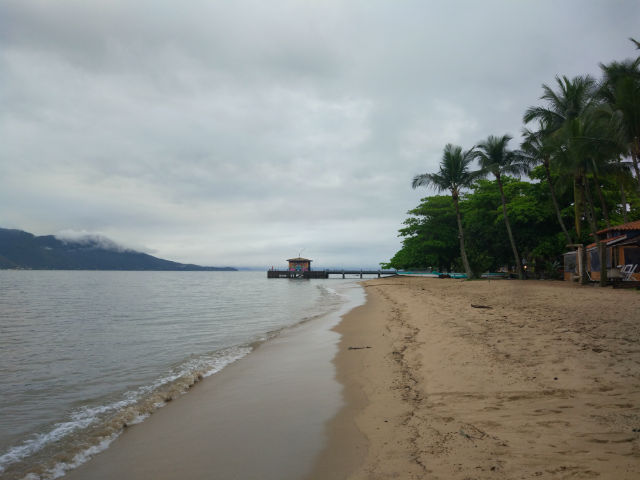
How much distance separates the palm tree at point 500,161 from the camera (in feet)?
96.0

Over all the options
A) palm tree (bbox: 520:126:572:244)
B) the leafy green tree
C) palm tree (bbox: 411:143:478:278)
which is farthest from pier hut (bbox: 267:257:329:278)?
palm tree (bbox: 520:126:572:244)

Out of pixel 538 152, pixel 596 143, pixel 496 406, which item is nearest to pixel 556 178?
pixel 538 152

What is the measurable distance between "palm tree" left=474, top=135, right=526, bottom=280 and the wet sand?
90.9 ft

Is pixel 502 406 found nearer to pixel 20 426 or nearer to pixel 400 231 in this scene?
pixel 20 426

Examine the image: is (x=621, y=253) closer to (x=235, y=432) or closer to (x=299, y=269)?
(x=235, y=432)

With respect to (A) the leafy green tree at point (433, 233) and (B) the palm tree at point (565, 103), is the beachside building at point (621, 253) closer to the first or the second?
(B) the palm tree at point (565, 103)

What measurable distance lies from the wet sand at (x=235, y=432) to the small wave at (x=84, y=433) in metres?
0.19

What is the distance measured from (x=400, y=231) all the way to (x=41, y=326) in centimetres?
4323

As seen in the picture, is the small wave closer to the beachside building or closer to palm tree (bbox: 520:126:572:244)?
the beachside building

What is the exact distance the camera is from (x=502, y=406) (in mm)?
3932

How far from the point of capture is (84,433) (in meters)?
4.41

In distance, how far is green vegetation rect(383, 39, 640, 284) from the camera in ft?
54.3

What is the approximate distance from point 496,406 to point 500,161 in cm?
3056

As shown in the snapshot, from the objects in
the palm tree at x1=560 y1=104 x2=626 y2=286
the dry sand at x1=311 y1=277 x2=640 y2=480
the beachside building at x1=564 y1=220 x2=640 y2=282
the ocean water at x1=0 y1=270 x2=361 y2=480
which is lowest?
the ocean water at x1=0 y1=270 x2=361 y2=480
